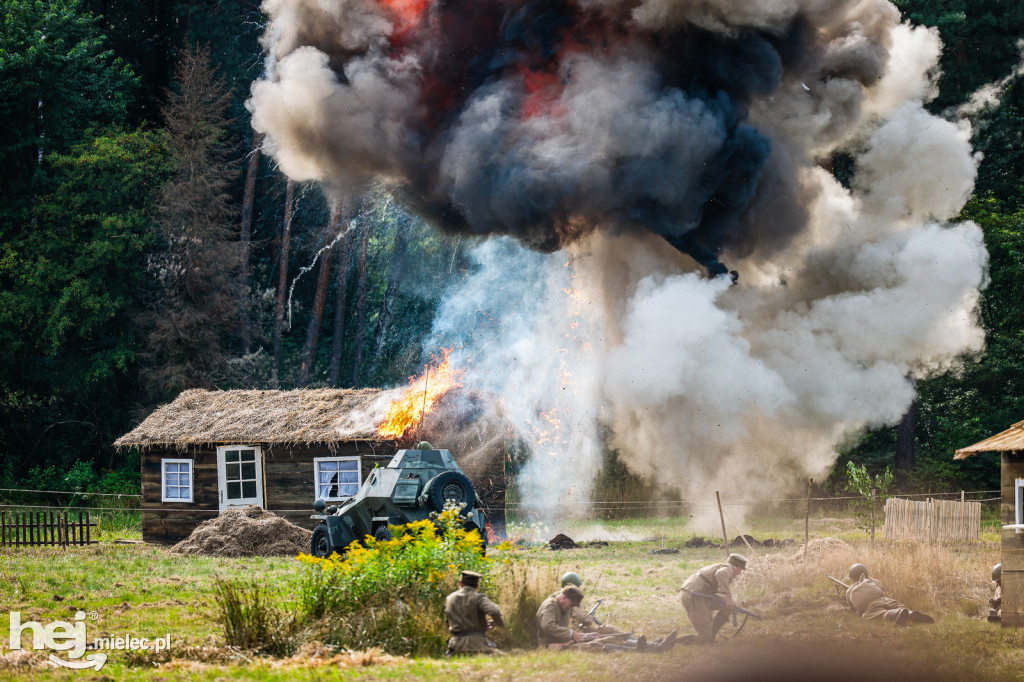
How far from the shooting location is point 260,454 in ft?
83.5

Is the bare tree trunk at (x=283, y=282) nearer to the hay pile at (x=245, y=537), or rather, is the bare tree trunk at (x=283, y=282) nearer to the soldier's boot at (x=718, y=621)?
the hay pile at (x=245, y=537)

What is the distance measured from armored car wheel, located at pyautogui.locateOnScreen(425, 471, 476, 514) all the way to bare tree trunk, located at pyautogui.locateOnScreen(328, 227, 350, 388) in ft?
73.8

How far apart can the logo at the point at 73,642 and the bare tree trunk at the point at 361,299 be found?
2749cm

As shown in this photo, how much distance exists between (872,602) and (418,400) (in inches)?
440

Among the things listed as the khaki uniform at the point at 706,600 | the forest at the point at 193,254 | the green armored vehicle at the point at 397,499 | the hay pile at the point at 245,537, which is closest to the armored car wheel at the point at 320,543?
the green armored vehicle at the point at 397,499

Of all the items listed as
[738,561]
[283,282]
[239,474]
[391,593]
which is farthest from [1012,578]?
[283,282]

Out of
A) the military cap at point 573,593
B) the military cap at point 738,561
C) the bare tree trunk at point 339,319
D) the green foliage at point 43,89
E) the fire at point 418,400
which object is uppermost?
the green foliage at point 43,89

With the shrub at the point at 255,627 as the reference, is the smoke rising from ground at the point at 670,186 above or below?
above

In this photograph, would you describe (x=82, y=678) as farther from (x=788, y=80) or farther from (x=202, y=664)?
(x=788, y=80)

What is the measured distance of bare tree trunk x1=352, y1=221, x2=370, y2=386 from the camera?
138ft

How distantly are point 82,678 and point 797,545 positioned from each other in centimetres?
1302

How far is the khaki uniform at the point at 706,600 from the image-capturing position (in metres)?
13.6

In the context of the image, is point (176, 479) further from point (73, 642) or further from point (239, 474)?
point (73, 642)

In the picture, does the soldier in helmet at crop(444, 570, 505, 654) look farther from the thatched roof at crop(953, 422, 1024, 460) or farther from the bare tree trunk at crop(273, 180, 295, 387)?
the bare tree trunk at crop(273, 180, 295, 387)
